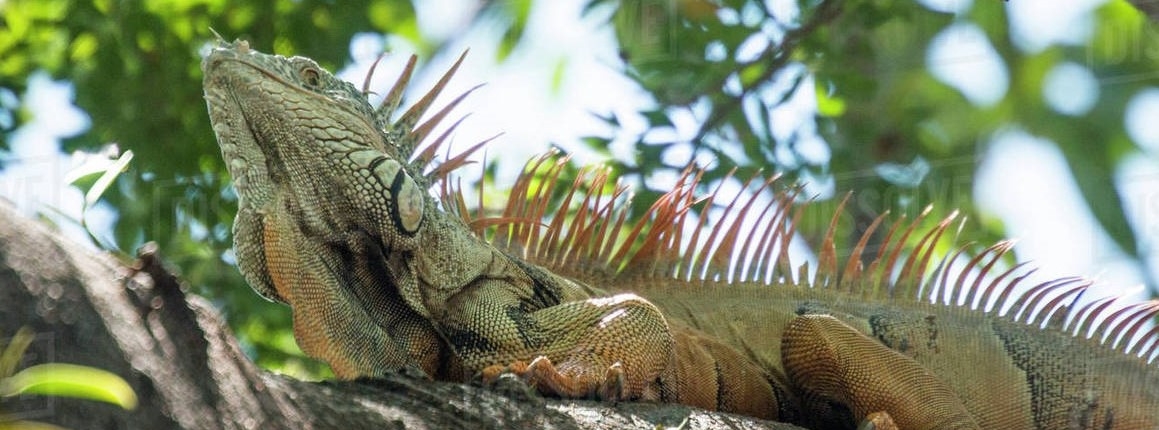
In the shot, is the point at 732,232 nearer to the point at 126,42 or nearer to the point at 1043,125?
the point at 126,42

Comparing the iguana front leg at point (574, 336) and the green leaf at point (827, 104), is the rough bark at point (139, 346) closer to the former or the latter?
the iguana front leg at point (574, 336)

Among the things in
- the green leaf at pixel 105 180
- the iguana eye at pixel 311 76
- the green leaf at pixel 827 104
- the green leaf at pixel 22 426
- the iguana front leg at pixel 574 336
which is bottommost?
the green leaf at pixel 22 426

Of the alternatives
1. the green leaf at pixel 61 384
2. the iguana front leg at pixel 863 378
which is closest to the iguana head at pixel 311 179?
the iguana front leg at pixel 863 378

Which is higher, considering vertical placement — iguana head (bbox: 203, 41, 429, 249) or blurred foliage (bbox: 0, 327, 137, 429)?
iguana head (bbox: 203, 41, 429, 249)

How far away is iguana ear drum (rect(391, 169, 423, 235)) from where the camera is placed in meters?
5.05

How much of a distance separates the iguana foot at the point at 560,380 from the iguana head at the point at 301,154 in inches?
30.6

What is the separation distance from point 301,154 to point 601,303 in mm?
1127

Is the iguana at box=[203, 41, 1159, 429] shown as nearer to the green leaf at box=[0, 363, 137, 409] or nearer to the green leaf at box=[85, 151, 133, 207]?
the green leaf at box=[85, 151, 133, 207]

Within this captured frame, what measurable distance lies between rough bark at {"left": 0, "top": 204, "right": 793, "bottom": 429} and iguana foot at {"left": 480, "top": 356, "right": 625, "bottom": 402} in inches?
33.2

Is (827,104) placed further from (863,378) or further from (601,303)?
(601,303)

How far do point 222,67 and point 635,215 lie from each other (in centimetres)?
452

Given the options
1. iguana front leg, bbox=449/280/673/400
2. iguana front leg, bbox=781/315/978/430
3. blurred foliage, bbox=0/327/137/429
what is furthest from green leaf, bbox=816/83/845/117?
blurred foliage, bbox=0/327/137/429

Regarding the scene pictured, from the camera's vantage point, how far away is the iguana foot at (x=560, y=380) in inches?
174

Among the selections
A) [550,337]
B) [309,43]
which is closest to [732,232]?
[550,337]
